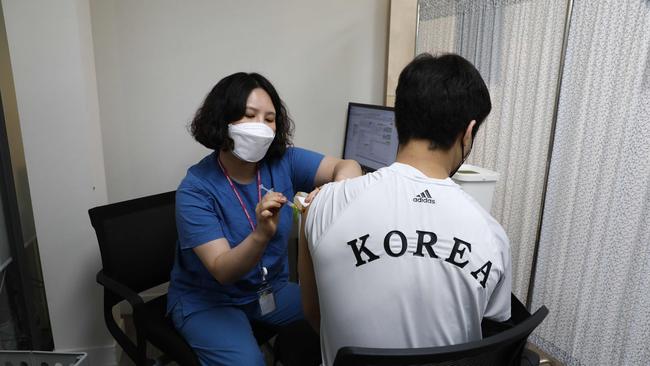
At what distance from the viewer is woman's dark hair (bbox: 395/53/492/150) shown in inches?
32.7

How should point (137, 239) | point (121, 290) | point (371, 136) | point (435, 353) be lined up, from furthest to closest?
point (371, 136), point (137, 239), point (121, 290), point (435, 353)

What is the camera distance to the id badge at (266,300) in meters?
1.34

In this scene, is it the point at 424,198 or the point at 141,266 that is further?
the point at 141,266

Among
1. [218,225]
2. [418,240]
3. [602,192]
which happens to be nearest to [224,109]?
[218,225]

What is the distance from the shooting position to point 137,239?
59.4 inches

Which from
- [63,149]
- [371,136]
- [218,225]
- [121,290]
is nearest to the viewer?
[218,225]

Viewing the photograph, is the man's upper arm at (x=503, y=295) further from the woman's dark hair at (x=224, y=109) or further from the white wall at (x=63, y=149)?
the white wall at (x=63, y=149)

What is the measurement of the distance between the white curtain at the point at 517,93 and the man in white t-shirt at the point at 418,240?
1045 mm

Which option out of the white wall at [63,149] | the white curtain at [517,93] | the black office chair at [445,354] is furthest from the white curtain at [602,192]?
the white wall at [63,149]

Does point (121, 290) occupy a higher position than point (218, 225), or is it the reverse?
point (218, 225)

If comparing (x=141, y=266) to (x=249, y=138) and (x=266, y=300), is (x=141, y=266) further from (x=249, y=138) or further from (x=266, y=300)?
(x=249, y=138)

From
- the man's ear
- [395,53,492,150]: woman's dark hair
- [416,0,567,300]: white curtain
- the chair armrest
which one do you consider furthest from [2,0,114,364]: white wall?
[416,0,567,300]: white curtain

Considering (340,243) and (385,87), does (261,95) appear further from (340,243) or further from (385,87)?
(385,87)

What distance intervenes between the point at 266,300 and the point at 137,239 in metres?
0.57
